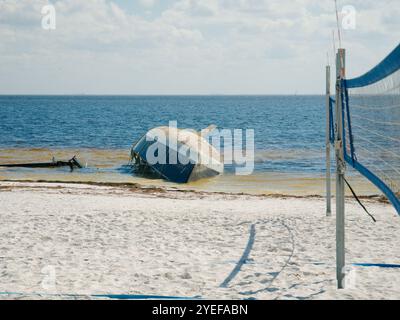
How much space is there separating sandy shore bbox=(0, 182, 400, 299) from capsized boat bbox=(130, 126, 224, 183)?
6.72 metres

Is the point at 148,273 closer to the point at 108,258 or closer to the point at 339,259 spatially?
the point at 108,258

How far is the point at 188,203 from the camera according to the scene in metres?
14.2

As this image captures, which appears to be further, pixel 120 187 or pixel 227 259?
pixel 120 187

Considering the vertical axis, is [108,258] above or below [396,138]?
below

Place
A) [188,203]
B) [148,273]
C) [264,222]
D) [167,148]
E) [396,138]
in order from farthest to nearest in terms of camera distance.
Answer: [167,148] → [188,203] → [264,222] → [148,273] → [396,138]

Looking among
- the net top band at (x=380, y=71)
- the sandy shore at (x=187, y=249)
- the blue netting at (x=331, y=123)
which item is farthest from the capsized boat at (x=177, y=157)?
the net top band at (x=380, y=71)

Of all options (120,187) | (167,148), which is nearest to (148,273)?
(120,187)

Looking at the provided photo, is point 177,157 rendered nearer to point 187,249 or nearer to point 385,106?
point 187,249

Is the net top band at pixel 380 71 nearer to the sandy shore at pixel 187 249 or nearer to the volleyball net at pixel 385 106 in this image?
the volleyball net at pixel 385 106

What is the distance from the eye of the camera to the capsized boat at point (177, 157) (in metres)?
20.8

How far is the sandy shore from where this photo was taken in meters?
6.68

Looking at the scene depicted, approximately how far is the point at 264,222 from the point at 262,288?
171 inches

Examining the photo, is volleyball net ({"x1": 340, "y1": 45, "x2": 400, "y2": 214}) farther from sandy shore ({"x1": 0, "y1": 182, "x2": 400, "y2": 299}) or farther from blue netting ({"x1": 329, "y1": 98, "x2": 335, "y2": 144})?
blue netting ({"x1": 329, "y1": 98, "x2": 335, "y2": 144})

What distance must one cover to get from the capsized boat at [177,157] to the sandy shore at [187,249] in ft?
22.1
